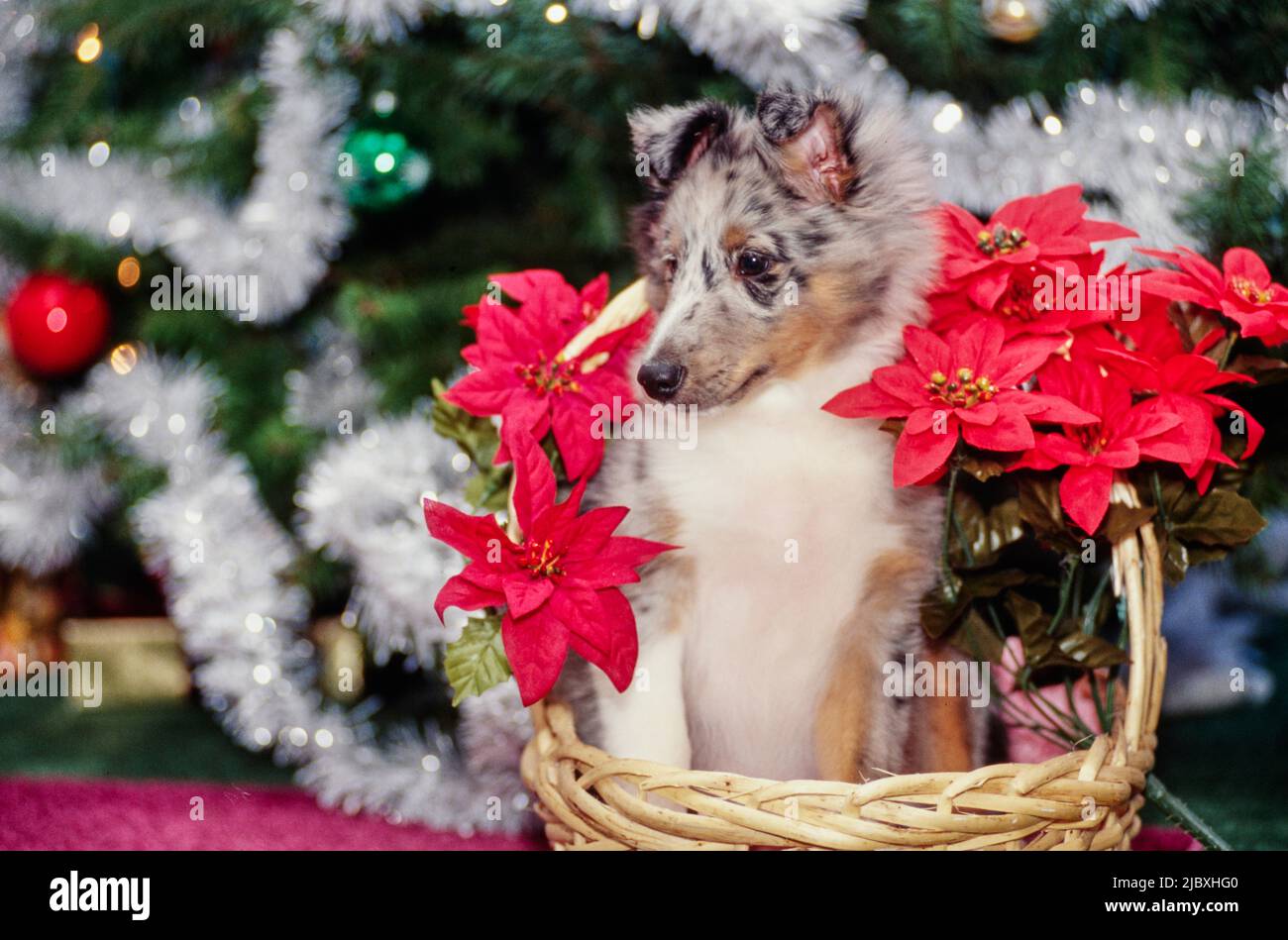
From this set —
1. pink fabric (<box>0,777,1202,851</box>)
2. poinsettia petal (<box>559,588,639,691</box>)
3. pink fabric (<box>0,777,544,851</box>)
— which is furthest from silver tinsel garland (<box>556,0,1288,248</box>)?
pink fabric (<box>0,777,544,851</box>)

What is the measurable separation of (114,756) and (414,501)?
771 mm

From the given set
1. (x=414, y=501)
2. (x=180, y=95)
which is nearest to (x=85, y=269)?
(x=180, y=95)

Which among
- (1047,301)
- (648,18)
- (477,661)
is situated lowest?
(477,661)

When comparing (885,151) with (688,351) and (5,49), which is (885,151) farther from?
(5,49)

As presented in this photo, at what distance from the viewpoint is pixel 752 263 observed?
946mm

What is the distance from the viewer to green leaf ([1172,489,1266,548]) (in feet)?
3.26

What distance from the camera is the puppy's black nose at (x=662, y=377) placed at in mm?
895

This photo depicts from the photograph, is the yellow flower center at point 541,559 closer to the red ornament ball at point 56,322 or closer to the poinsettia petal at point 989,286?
the poinsettia petal at point 989,286

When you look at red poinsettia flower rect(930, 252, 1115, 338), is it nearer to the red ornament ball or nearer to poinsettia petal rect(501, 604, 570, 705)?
poinsettia petal rect(501, 604, 570, 705)

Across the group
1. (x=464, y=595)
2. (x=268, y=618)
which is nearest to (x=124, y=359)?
(x=268, y=618)

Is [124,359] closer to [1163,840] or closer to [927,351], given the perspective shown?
[927,351]

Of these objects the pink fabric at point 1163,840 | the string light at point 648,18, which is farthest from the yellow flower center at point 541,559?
the pink fabric at point 1163,840

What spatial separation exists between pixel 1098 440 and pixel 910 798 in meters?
0.35

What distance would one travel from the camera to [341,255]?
5.62 feet
